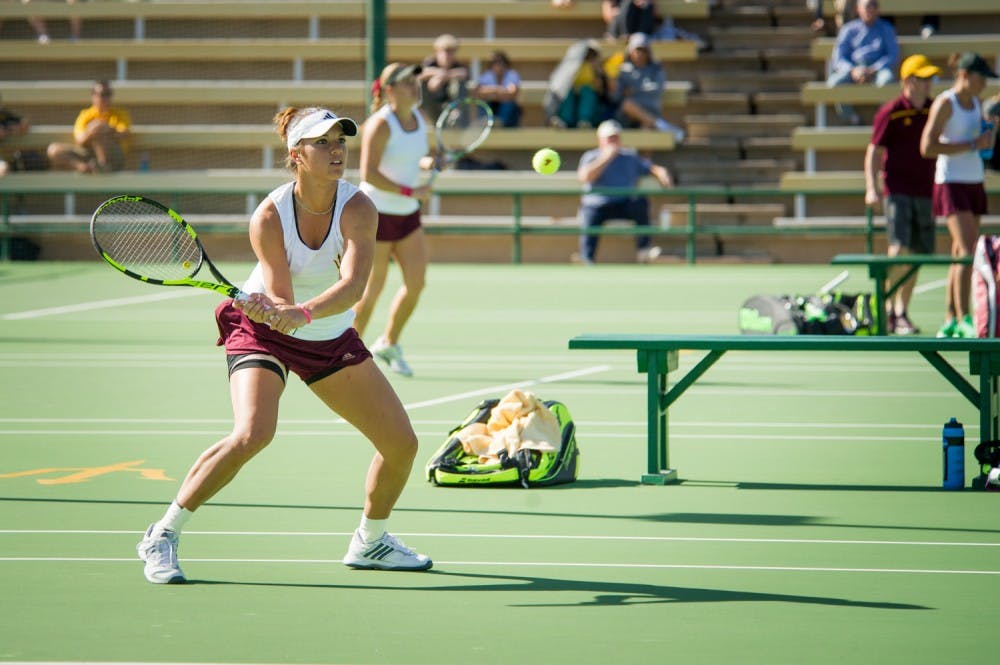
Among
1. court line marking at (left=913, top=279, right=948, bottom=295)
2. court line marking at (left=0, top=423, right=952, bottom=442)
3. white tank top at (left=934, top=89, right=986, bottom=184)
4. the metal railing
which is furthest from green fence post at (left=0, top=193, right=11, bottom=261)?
court line marking at (left=0, top=423, right=952, bottom=442)

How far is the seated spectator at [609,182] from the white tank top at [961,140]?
948 centimetres

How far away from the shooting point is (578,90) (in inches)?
995

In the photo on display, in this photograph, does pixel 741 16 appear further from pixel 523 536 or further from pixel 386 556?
pixel 386 556

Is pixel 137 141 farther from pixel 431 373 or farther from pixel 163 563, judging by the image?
pixel 163 563

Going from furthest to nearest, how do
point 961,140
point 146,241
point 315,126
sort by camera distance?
point 961,140, point 146,241, point 315,126

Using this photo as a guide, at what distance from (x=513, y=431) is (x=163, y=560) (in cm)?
263

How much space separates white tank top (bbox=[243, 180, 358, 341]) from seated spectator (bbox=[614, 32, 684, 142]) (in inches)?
756

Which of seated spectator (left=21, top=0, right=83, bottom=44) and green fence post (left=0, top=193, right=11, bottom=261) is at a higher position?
seated spectator (left=21, top=0, right=83, bottom=44)

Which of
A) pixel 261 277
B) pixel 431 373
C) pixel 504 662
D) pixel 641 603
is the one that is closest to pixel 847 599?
pixel 641 603

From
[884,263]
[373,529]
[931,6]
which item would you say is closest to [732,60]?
[931,6]

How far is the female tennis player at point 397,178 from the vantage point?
1170cm

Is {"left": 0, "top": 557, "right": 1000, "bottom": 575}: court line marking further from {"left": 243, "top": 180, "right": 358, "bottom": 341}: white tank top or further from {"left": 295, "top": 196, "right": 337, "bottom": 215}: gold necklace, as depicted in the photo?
{"left": 295, "top": 196, "right": 337, "bottom": 215}: gold necklace

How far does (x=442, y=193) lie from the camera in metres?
24.4

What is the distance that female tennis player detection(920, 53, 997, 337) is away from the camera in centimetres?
1391
